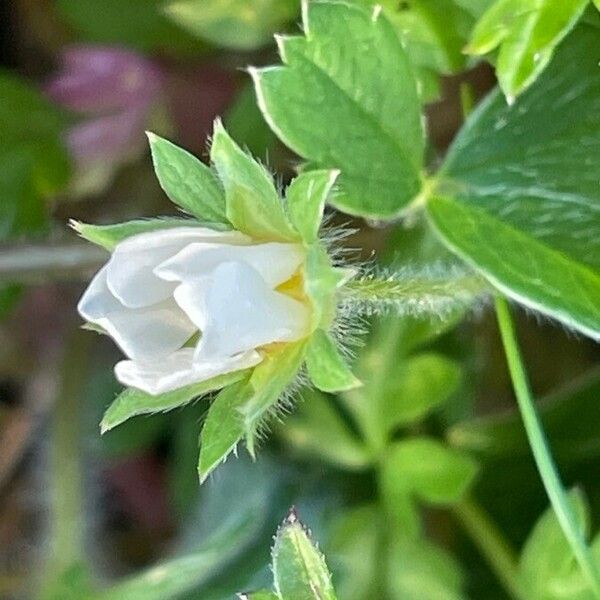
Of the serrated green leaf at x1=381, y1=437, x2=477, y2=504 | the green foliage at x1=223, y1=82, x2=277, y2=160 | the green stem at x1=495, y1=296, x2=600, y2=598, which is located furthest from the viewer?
the green foliage at x1=223, y1=82, x2=277, y2=160

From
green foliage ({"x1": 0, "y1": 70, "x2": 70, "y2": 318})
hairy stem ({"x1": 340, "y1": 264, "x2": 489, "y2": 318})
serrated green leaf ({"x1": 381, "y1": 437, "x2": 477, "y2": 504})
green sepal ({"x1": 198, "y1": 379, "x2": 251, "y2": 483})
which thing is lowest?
green foliage ({"x1": 0, "y1": 70, "x2": 70, "y2": 318})

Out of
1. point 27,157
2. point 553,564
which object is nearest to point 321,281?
point 553,564

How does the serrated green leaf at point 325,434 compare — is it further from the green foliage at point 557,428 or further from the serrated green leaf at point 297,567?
the serrated green leaf at point 297,567

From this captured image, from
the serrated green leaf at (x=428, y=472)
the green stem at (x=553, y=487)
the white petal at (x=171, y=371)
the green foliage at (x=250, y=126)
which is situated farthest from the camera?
the green foliage at (x=250, y=126)

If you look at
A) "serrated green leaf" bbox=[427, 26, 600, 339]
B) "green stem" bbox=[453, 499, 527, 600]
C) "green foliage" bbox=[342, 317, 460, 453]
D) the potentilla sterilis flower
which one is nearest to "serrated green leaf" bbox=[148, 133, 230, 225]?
the potentilla sterilis flower

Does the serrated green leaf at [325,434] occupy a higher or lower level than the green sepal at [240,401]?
lower

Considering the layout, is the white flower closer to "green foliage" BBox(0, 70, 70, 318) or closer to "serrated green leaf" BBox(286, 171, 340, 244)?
"serrated green leaf" BBox(286, 171, 340, 244)

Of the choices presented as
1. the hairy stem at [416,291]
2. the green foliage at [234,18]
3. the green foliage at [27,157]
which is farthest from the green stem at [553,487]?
the green foliage at [27,157]

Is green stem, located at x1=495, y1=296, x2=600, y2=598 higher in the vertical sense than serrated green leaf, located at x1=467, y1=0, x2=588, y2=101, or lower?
lower

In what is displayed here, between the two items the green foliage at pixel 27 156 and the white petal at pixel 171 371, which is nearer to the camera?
the white petal at pixel 171 371
